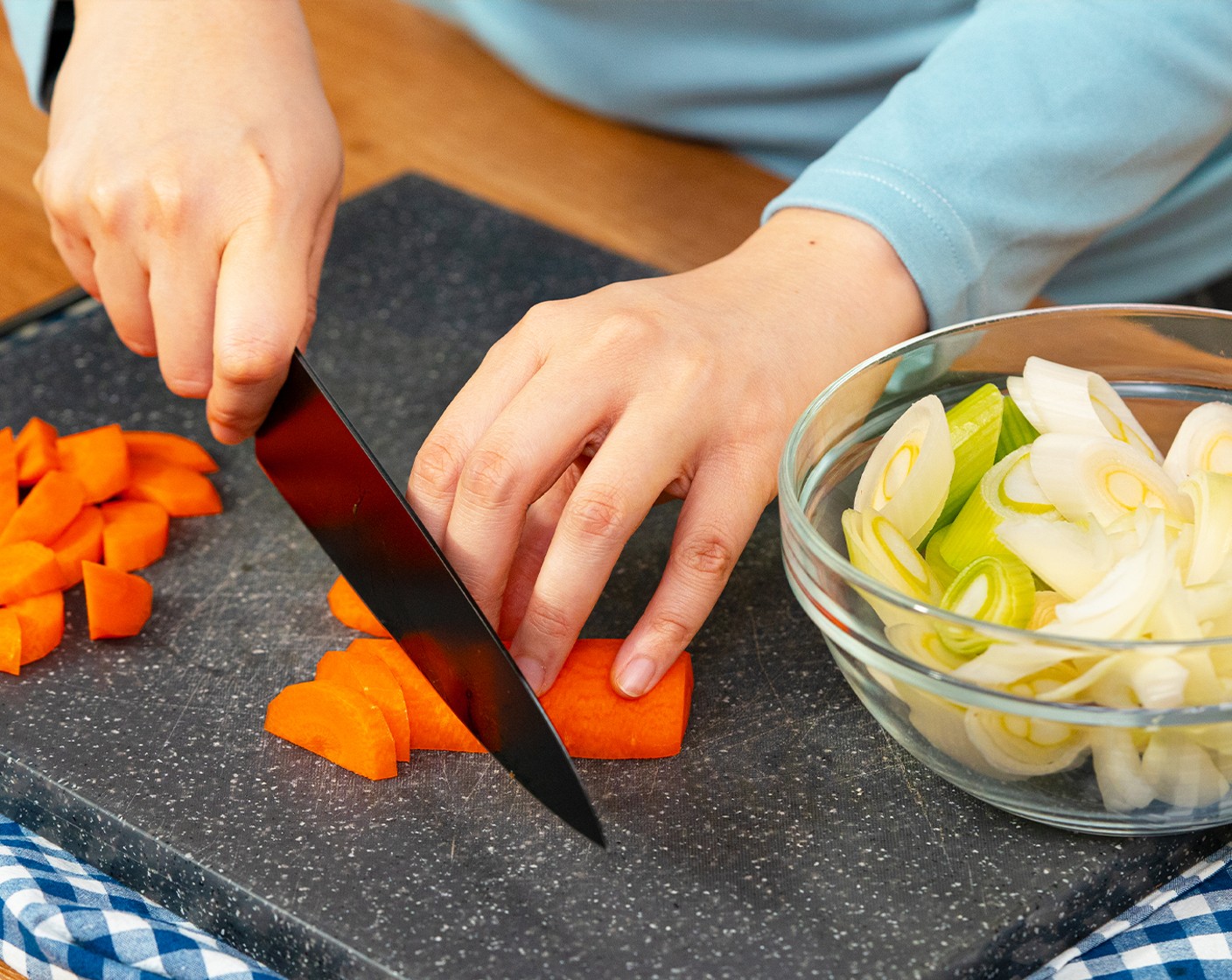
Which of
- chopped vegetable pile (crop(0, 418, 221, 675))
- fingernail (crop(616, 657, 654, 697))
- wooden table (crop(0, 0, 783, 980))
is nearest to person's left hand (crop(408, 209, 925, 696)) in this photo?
fingernail (crop(616, 657, 654, 697))

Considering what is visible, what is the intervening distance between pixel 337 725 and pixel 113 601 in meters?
0.27

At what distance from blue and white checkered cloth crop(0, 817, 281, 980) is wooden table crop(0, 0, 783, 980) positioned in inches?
38.4

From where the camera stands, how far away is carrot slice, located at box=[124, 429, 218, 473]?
1.29m

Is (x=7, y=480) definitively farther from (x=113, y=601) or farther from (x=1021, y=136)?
(x=1021, y=136)

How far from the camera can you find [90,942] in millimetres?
850

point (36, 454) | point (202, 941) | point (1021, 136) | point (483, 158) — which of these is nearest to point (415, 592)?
point (202, 941)

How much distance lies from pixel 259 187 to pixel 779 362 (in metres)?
0.50

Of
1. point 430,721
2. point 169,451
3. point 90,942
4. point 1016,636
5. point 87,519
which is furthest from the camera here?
point 169,451

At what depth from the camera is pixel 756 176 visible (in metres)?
1.84

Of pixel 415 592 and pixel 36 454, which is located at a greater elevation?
pixel 415 592

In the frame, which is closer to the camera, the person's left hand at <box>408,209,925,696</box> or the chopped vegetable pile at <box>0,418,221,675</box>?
the person's left hand at <box>408,209,925,696</box>

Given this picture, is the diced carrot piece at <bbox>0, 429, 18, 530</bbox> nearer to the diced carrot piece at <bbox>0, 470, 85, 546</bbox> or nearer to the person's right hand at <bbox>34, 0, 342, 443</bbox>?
the diced carrot piece at <bbox>0, 470, 85, 546</bbox>

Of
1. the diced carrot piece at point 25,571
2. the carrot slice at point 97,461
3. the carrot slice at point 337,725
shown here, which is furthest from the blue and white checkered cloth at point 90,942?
the carrot slice at point 97,461

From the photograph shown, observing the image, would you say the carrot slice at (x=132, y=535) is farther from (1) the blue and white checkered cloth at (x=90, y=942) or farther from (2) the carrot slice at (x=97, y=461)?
(1) the blue and white checkered cloth at (x=90, y=942)
